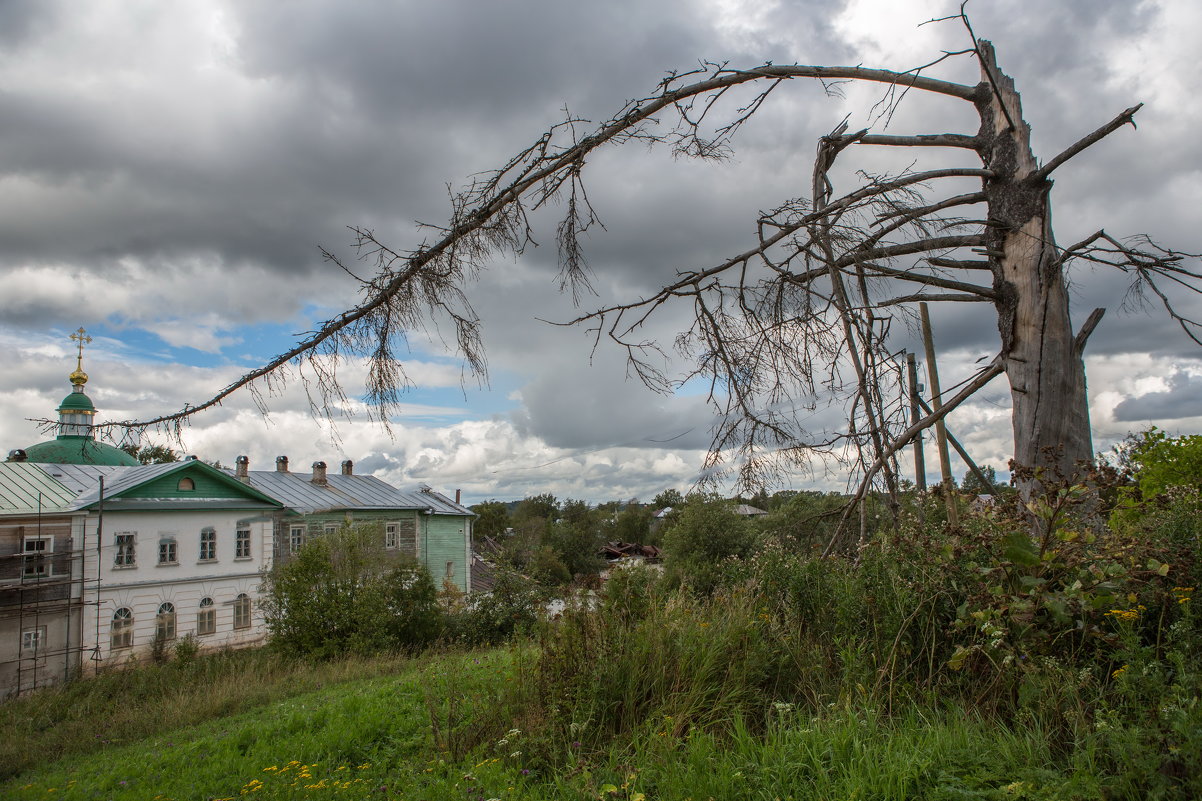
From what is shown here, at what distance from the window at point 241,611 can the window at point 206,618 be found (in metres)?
0.84

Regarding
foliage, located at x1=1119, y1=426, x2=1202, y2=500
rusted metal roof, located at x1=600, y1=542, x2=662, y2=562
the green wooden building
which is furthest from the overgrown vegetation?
rusted metal roof, located at x1=600, y1=542, x2=662, y2=562

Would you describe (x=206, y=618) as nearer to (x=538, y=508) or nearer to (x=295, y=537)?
(x=295, y=537)

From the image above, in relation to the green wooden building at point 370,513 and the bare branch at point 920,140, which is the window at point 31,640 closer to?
the green wooden building at point 370,513

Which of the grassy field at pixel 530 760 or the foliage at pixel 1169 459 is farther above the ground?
the foliage at pixel 1169 459

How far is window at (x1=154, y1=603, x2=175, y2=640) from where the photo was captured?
84.6 feet

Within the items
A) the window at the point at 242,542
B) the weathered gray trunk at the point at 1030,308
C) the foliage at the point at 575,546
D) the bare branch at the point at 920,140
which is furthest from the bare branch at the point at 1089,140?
the foliage at the point at 575,546

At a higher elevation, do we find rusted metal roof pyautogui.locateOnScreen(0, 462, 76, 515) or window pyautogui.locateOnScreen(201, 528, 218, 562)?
rusted metal roof pyautogui.locateOnScreen(0, 462, 76, 515)

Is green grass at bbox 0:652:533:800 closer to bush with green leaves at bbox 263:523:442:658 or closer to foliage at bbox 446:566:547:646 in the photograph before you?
bush with green leaves at bbox 263:523:442:658

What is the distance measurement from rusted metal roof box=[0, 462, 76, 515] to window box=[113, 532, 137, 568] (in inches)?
84.7

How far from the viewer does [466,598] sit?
68.5ft

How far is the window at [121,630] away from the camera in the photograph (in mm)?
24547

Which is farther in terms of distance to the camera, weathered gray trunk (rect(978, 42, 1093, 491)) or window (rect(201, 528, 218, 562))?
window (rect(201, 528, 218, 562))

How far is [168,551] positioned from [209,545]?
159 cm

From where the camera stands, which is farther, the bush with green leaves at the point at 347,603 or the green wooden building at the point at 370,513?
the green wooden building at the point at 370,513
